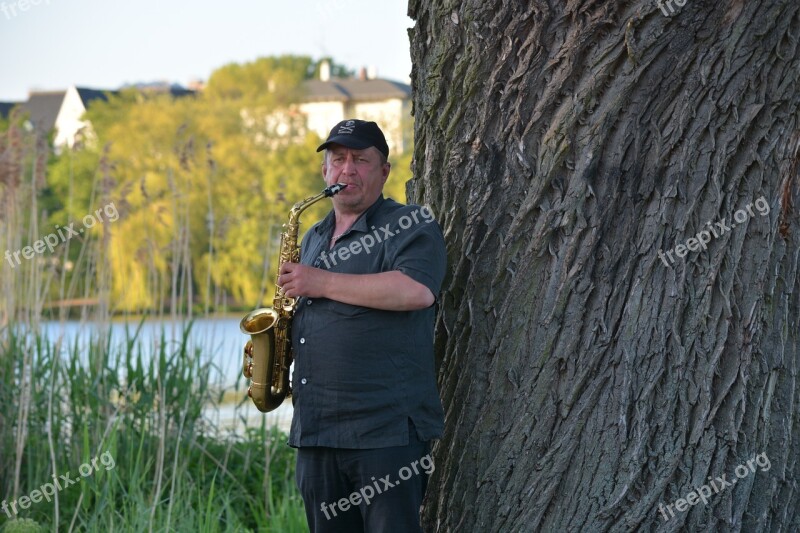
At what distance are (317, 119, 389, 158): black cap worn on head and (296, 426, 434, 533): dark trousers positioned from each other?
0.95 metres

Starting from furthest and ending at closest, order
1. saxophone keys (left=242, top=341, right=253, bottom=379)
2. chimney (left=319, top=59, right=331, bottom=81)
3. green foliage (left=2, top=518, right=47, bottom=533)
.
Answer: chimney (left=319, top=59, right=331, bottom=81) < green foliage (left=2, top=518, right=47, bottom=533) < saxophone keys (left=242, top=341, right=253, bottom=379)

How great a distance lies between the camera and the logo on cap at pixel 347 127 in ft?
10.9

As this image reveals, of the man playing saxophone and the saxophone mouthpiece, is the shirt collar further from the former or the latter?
the saxophone mouthpiece

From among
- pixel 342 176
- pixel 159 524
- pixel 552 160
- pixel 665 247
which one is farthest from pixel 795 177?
pixel 159 524

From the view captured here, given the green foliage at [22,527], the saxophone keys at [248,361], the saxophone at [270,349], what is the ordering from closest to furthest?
the saxophone at [270,349], the saxophone keys at [248,361], the green foliage at [22,527]

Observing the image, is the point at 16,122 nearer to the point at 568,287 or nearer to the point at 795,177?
the point at 568,287

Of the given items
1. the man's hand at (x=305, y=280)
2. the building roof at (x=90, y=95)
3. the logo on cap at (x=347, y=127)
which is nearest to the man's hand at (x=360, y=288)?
the man's hand at (x=305, y=280)

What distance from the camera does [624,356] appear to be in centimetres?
306

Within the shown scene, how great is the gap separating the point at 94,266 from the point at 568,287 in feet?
12.5

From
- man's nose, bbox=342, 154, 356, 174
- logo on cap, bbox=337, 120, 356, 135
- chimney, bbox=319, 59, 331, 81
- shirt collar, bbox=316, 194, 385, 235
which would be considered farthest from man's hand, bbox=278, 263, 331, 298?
chimney, bbox=319, 59, 331, 81

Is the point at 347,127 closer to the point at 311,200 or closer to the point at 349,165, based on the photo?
the point at 349,165

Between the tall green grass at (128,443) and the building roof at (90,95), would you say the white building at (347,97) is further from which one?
the tall green grass at (128,443)

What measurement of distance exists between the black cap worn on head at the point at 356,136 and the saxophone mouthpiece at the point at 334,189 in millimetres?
128

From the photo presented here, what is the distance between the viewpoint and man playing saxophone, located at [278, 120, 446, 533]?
3.11 m
